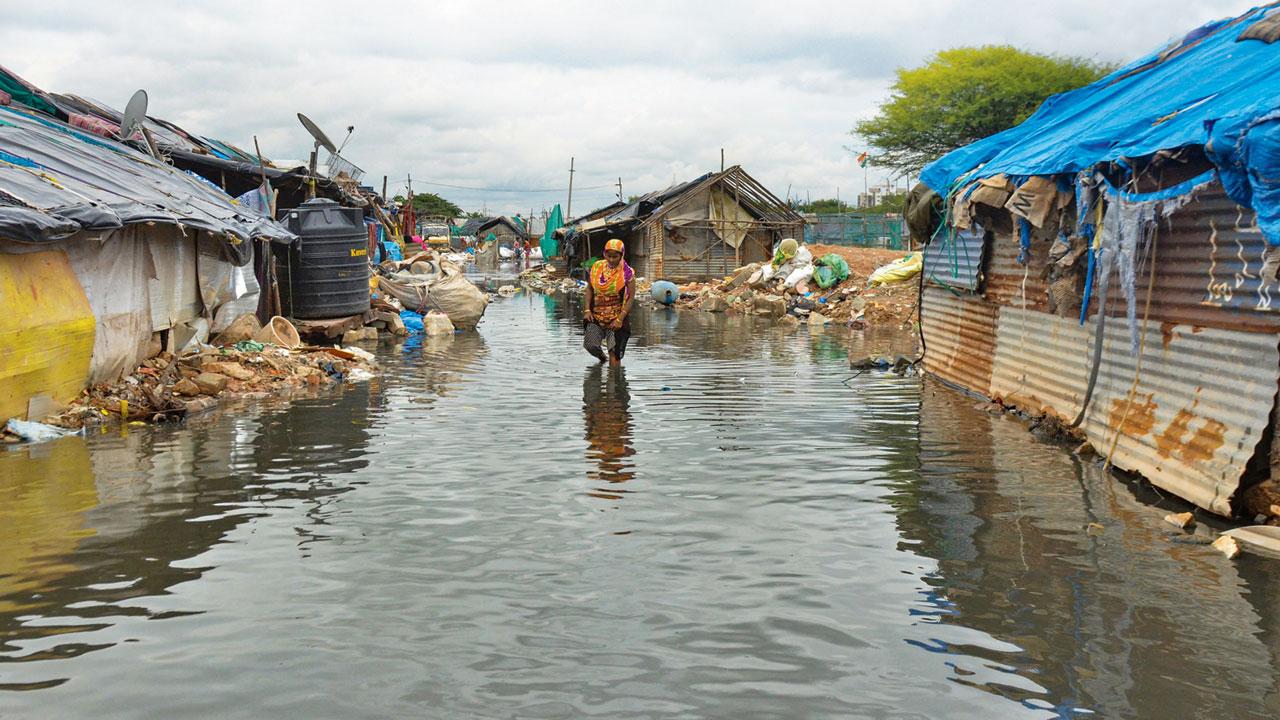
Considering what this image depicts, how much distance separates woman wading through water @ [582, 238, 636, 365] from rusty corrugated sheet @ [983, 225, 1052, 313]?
432 cm

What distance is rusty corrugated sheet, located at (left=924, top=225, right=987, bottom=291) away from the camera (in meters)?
11.2

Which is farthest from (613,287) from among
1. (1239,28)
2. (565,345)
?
(1239,28)

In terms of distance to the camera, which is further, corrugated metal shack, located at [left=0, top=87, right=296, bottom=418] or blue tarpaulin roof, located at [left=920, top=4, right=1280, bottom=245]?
corrugated metal shack, located at [left=0, top=87, right=296, bottom=418]

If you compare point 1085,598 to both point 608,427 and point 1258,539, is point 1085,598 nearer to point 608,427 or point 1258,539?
point 1258,539

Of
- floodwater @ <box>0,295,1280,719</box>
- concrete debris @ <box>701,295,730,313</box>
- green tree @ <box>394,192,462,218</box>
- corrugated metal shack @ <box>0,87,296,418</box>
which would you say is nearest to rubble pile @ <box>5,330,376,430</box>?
corrugated metal shack @ <box>0,87,296,418</box>

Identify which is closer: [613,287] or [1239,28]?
[1239,28]

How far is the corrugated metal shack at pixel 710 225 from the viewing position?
4050cm

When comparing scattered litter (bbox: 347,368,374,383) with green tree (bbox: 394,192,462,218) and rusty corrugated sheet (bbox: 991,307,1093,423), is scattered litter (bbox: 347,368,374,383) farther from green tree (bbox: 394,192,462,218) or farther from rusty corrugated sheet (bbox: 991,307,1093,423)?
green tree (bbox: 394,192,462,218)

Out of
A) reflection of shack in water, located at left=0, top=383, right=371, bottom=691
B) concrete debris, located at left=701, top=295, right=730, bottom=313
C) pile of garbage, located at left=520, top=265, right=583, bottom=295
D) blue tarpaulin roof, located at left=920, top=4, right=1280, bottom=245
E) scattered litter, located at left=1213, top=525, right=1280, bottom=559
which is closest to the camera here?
reflection of shack in water, located at left=0, top=383, right=371, bottom=691

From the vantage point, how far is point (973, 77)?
41938mm

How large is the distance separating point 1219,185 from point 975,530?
2.63m

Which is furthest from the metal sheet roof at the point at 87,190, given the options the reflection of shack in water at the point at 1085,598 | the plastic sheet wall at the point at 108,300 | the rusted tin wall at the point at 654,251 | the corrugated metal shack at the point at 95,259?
the rusted tin wall at the point at 654,251

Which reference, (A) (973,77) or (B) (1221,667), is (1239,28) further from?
(A) (973,77)

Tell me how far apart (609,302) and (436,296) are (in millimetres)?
8891
